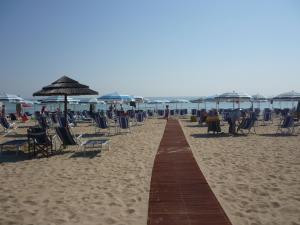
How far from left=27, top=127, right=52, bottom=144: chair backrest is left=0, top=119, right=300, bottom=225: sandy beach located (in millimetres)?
555

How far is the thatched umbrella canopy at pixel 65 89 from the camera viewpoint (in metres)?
9.55

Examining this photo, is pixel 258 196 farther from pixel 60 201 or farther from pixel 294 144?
pixel 294 144

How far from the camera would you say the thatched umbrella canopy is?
955 cm

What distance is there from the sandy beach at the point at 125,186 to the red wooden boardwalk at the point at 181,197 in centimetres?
14

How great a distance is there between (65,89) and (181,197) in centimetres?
596

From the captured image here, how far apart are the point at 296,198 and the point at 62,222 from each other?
3.34 metres

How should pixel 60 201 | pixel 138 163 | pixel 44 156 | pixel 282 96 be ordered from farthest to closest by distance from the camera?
pixel 282 96 < pixel 44 156 < pixel 138 163 < pixel 60 201

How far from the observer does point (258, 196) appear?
16.1 feet

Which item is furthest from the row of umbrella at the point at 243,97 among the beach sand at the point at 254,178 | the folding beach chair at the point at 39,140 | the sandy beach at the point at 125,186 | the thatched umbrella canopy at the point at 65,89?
the folding beach chair at the point at 39,140

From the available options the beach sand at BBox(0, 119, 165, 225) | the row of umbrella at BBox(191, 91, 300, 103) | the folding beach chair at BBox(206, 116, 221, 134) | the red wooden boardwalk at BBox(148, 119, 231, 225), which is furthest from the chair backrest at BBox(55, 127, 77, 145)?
the row of umbrella at BBox(191, 91, 300, 103)

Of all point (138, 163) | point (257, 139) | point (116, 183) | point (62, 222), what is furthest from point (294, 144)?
point (62, 222)

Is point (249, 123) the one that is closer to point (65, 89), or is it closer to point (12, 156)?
point (65, 89)

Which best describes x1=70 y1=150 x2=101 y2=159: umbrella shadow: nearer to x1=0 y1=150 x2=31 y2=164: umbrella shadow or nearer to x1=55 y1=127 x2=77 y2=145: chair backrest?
x1=55 y1=127 x2=77 y2=145: chair backrest

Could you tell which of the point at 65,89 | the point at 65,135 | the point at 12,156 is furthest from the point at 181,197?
the point at 65,89
